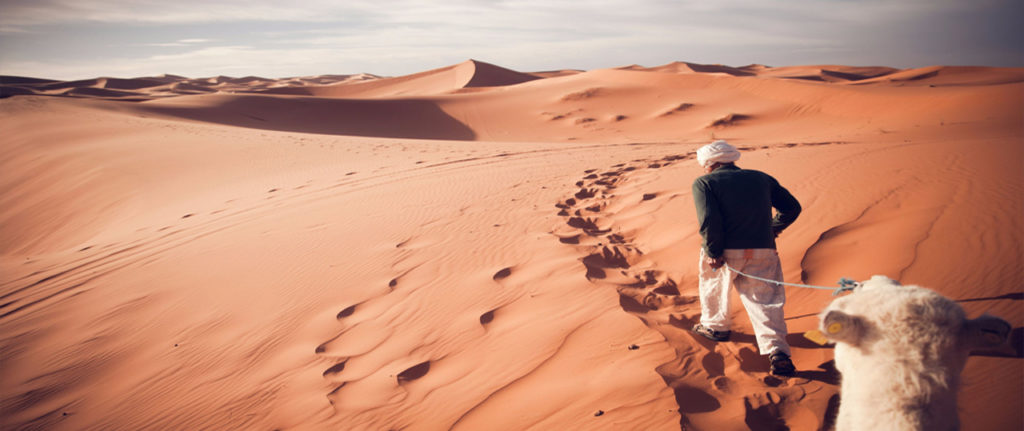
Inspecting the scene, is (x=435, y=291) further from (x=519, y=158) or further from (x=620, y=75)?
(x=620, y=75)

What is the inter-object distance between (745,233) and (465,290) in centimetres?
258

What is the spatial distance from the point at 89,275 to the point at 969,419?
8.42 metres

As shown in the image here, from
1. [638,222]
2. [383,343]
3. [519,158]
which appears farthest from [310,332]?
[519,158]

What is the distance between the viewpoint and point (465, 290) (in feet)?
15.0

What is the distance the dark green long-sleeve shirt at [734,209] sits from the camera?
2918 millimetres

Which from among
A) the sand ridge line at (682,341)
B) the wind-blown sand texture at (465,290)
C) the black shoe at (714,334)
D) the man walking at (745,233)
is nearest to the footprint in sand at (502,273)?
the wind-blown sand texture at (465,290)

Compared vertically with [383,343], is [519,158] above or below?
above

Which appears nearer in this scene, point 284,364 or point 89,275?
point 284,364

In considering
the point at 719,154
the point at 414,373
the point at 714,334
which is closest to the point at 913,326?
the point at 719,154

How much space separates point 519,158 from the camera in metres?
11.8

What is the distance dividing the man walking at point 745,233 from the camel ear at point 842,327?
1381mm

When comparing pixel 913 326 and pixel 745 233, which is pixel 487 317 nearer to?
pixel 745 233

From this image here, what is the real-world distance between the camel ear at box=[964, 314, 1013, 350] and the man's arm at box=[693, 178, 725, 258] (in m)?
1.49

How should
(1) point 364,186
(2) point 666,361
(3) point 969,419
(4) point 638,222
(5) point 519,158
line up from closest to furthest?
(3) point 969,419, (2) point 666,361, (4) point 638,222, (1) point 364,186, (5) point 519,158
